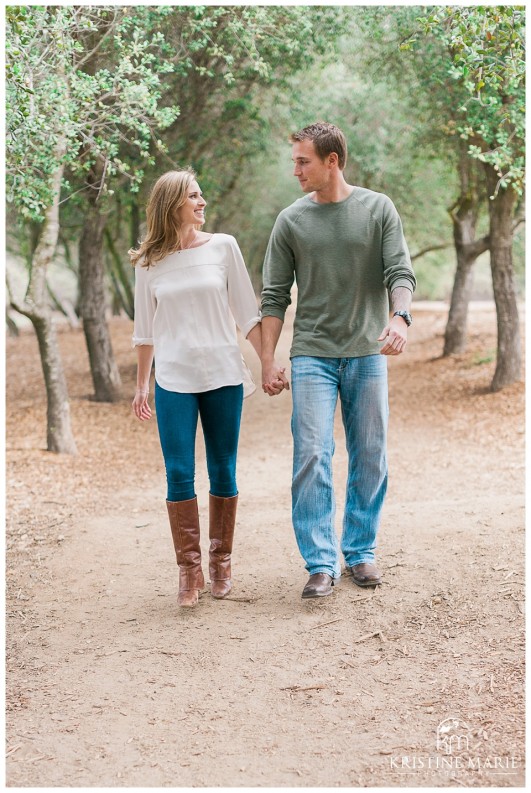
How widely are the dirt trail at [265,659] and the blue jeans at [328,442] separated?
352mm

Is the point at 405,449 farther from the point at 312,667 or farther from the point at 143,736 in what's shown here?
the point at 143,736

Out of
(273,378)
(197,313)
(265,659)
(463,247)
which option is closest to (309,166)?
(197,313)

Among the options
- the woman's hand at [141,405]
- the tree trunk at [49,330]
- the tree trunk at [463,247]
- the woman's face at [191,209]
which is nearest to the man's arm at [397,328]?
the woman's face at [191,209]

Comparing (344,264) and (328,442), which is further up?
(344,264)

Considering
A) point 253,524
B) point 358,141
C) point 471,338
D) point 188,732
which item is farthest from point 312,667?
point 471,338

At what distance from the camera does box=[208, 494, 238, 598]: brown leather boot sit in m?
4.43

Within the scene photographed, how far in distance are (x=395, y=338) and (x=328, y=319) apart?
0.47 m

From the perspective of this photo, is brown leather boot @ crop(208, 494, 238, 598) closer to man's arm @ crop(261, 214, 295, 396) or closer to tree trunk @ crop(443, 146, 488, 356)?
man's arm @ crop(261, 214, 295, 396)

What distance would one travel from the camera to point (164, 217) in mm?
4137

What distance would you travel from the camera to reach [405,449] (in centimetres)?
1016

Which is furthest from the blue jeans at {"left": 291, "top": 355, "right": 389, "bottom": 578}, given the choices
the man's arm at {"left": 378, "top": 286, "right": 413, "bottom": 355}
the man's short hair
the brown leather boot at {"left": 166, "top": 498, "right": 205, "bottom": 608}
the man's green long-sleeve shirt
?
the man's short hair

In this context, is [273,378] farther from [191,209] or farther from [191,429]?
[191,209]

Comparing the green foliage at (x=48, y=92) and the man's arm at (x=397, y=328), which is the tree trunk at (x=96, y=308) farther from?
the man's arm at (x=397, y=328)

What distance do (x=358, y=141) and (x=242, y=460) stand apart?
816 cm
